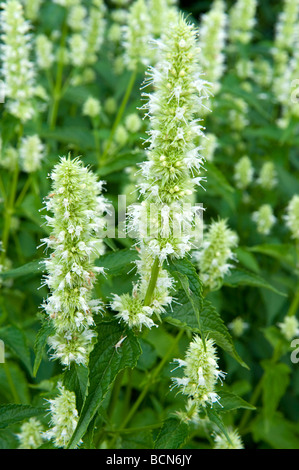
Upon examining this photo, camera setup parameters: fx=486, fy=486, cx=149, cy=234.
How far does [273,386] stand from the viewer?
392 cm

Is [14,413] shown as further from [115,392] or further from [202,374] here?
[202,374]

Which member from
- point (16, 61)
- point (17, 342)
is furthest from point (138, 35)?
point (17, 342)

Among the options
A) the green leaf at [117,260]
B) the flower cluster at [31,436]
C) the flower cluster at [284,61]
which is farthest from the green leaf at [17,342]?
the flower cluster at [284,61]

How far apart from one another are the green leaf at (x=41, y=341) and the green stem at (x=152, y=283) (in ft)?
1.45

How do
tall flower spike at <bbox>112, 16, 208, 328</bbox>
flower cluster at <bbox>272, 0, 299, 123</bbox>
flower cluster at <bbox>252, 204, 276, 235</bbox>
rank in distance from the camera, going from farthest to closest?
1. flower cluster at <bbox>272, 0, 299, 123</bbox>
2. flower cluster at <bbox>252, 204, 276, 235</bbox>
3. tall flower spike at <bbox>112, 16, 208, 328</bbox>

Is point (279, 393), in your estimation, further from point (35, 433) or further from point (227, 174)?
point (227, 174)

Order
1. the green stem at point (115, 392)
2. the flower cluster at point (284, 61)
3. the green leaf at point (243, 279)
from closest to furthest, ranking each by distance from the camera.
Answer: the green stem at point (115, 392), the green leaf at point (243, 279), the flower cluster at point (284, 61)

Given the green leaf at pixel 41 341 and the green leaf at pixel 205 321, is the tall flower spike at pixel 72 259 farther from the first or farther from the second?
the green leaf at pixel 205 321

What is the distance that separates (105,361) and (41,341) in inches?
11.4

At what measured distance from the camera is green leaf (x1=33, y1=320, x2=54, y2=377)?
80.4 inches

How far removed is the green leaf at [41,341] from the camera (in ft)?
6.70

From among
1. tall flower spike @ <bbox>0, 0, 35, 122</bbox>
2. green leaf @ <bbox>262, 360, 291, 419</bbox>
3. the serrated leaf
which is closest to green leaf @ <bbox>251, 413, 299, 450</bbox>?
green leaf @ <bbox>262, 360, 291, 419</bbox>

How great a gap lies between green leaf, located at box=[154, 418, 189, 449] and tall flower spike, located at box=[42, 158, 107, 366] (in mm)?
570

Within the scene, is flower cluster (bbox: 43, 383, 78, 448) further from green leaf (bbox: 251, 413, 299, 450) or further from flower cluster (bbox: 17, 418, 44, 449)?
green leaf (bbox: 251, 413, 299, 450)
